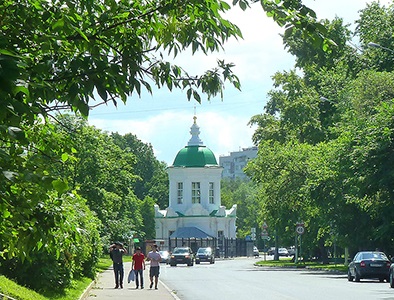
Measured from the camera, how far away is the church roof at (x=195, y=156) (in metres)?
113

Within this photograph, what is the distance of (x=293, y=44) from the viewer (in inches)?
A: 2867

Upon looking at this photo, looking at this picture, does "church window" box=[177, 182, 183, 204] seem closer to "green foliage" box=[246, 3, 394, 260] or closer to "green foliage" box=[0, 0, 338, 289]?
"green foliage" box=[246, 3, 394, 260]

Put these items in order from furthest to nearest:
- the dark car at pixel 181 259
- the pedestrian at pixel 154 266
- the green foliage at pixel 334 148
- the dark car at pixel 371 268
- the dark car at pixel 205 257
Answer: the dark car at pixel 205 257, the dark car at pixel 181 259, the green foliage at pixel 334 148, the dark car at pixel 371 268, the pedestrian at pixel 154 266

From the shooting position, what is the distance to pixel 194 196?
114562 millimetres

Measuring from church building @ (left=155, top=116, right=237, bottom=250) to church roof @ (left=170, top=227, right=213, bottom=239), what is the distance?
47cm

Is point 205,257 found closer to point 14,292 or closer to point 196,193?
point 196,193

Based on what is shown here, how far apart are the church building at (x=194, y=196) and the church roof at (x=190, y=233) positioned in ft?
1.53

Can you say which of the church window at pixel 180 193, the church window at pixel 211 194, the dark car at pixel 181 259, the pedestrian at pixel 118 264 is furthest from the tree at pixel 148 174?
the pedestrian at pixel 118 264

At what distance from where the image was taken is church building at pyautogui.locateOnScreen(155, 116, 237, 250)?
371ft

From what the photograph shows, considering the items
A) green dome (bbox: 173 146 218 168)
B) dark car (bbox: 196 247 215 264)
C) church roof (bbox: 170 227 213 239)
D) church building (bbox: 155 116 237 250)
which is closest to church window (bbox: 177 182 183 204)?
church building (bbox: 155 116 237 250)

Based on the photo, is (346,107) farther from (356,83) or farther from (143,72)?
(143,72)

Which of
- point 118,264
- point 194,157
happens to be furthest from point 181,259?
point 118,264

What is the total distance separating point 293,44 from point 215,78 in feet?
211

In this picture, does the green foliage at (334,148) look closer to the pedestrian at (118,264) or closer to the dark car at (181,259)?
the dark car at (181,259)
